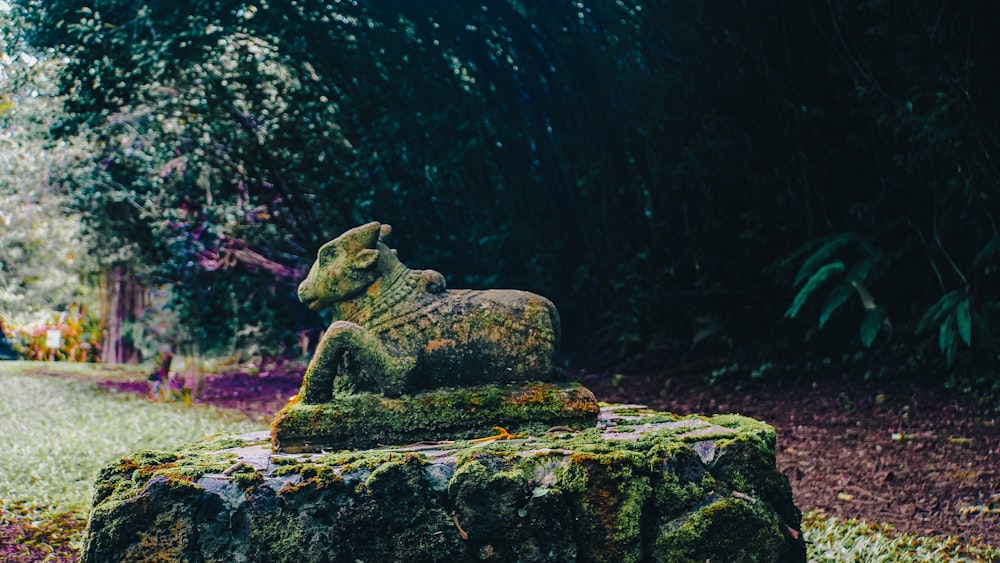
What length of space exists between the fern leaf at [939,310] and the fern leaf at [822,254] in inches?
36.3

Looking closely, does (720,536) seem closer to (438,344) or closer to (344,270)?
(438,344)

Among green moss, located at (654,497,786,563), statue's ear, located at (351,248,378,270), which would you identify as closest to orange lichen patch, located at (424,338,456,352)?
statue's ear, located at (351,248,378,270)

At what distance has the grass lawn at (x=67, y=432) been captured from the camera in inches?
276

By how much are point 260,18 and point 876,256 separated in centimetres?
695

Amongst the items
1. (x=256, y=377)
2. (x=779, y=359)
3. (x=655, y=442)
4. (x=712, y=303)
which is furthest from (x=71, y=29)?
(x=655, y=442)

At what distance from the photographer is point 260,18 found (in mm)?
10250

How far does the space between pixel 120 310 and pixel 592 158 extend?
1184cm

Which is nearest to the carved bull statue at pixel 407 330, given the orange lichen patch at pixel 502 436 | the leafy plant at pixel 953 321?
the orange lichen patch at pixel 502 436

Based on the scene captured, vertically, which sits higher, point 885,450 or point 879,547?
point 885,450

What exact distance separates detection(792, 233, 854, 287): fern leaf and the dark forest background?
2 cm

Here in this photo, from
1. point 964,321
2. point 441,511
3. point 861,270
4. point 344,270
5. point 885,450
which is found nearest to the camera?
point 441,511

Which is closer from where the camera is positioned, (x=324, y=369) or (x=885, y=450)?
(x=324, y=369)

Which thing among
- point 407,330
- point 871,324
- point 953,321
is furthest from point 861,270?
point 407,330

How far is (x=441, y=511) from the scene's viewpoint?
3.59 metres
